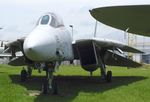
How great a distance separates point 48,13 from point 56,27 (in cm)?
100

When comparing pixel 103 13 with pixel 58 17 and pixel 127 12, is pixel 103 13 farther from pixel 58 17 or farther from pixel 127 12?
pixel 58 17

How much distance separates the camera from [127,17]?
12.6m

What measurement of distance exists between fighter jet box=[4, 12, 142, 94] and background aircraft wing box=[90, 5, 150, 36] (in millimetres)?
2064

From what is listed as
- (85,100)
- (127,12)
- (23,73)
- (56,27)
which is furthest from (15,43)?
(127,12)

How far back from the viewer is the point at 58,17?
16656 mm

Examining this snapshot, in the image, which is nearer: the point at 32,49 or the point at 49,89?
the point at 32,49

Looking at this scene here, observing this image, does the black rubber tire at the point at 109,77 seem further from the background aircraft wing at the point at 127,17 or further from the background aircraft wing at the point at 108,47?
the background aircraft wing at the point at 127,17

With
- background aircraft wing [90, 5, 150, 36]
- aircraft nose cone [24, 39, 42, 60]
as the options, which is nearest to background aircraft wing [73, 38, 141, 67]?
background aircraft wing [90, 5, 150, 36]

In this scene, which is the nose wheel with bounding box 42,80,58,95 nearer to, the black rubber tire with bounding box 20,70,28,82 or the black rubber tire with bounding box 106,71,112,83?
the black rubber tire with bounding box 20,70,28,82

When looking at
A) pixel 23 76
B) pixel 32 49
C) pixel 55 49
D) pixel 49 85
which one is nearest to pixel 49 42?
pixel 55 49

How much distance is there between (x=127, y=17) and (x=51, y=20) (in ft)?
13.5

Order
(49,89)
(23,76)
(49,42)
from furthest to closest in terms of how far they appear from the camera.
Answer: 1. (23,76)
2. (49,89)
3. (49,42)

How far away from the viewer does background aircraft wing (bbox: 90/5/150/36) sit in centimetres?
1206

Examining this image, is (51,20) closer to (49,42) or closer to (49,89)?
(49,42)
